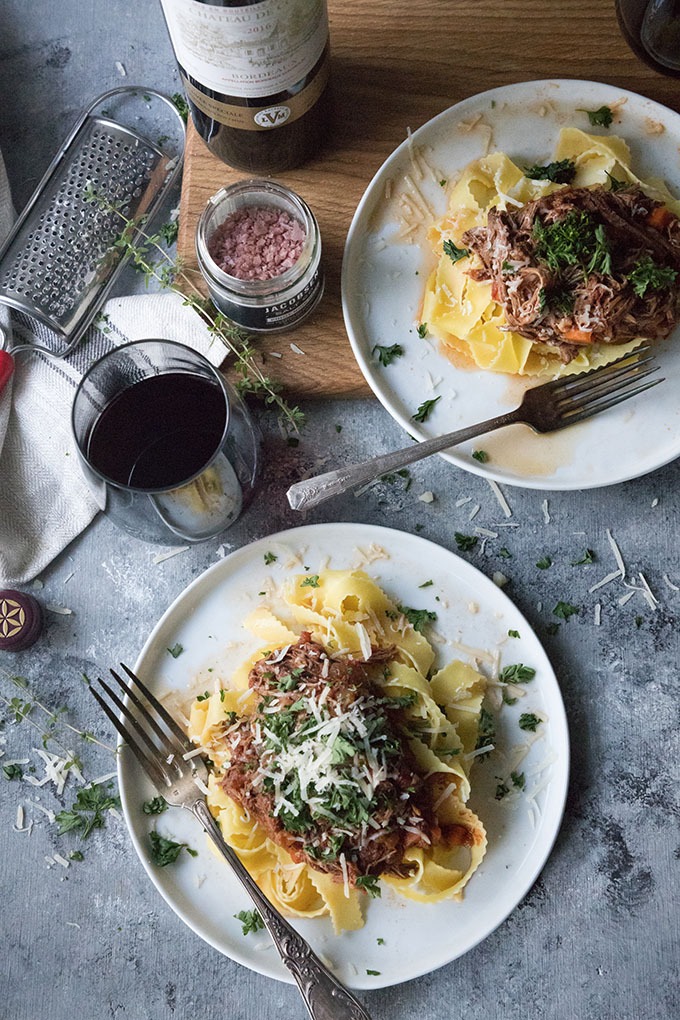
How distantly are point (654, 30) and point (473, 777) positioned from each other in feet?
7.44

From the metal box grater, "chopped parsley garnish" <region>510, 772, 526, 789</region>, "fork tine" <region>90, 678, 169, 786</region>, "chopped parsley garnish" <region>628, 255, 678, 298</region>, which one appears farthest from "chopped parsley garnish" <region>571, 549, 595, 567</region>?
the metal box grater

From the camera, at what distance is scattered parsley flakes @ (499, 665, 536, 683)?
116 inches

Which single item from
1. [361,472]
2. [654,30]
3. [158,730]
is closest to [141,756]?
[158,730]

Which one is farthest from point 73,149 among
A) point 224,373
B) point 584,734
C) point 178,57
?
point 584,734

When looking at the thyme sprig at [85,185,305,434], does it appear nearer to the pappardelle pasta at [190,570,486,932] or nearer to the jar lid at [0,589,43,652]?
the pappardelle pasta at [190,570,486,932]

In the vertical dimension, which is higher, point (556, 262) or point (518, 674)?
point (556, 262)

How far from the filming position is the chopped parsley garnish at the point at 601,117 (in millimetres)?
3051

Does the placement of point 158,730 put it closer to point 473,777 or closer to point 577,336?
point 473,777

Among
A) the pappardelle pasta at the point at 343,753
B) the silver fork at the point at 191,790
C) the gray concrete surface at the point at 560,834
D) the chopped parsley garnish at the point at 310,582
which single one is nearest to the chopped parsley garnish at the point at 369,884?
the pappardelle pasta at the point at 343,753

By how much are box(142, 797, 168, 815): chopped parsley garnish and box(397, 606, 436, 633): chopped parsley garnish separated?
879 mm

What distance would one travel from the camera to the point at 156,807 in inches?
117

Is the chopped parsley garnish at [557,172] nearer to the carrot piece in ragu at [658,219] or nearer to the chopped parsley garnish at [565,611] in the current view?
the carrot piece in ragu at [658,219]

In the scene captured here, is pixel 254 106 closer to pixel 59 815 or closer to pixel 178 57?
pixel 178 57

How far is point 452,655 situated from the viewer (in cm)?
299
